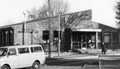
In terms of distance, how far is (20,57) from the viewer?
61.9 feet

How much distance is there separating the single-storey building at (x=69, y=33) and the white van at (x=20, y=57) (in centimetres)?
2187

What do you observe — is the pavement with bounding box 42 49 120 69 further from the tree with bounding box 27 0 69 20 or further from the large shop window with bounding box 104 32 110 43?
the tree with bounding box 27 0 69 20

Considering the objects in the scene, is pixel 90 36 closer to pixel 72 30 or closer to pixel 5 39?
pixel 72 30

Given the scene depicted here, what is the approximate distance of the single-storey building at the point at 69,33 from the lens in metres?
43.2

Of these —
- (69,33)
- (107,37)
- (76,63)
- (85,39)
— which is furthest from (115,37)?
(76,63)

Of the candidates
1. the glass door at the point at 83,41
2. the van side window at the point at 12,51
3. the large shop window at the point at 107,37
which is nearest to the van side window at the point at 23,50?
the van side window at the point at 12,51

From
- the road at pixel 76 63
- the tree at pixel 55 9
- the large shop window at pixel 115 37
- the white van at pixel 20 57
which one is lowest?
the road at pixel 76 63

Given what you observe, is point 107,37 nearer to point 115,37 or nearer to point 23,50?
point 115,37

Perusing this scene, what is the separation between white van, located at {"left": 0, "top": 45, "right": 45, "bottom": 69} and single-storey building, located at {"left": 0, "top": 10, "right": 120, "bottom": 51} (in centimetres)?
2187

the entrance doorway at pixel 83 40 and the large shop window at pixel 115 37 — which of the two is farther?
the large shop window at pixel 115 37

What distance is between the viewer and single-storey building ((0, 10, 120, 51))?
43156 millimetres

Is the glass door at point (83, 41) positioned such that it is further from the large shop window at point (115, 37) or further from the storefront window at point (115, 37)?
the storefront window at point (115, 37)

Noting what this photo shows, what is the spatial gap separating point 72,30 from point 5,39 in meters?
11.1

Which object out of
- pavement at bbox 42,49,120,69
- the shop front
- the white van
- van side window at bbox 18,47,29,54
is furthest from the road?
the shop front
